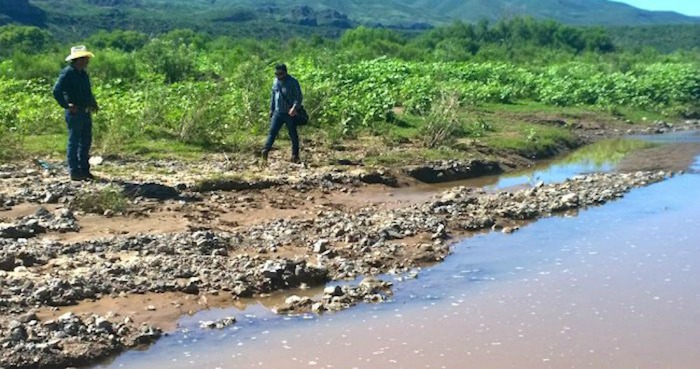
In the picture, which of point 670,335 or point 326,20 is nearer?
point 670,335

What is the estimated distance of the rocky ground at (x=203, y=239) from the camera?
6828 millimetres

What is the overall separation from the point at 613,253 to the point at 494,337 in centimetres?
332

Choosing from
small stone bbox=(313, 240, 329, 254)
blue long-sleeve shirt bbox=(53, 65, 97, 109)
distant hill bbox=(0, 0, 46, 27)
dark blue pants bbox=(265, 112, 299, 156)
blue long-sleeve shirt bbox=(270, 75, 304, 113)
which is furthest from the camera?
distant hill bbox=(0, 0, 46, 27)

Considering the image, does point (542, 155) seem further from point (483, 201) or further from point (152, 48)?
point (152, 48)

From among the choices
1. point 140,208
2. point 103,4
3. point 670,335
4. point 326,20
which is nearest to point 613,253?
point 670,335

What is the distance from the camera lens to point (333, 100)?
1772 centimetres

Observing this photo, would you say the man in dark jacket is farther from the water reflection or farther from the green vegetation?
the water reflection

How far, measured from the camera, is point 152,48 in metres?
25.4

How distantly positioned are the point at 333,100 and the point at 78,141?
732 centimetres

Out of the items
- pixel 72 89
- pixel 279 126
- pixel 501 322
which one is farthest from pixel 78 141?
→ pixel 501 322

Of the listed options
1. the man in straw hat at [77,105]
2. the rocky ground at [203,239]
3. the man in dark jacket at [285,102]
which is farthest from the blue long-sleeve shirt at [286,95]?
the man in straw hat at [77,105]

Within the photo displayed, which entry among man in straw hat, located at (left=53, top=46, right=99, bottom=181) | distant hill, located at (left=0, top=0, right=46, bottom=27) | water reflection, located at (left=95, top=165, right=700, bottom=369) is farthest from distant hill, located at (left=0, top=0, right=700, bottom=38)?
water reflection, located at (left=95, top=165, right=700, bottom=369)

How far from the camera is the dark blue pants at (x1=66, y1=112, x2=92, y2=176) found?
11.1m

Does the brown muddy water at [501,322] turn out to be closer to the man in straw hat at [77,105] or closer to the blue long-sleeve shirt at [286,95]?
the man in straw hat at [77,105]
